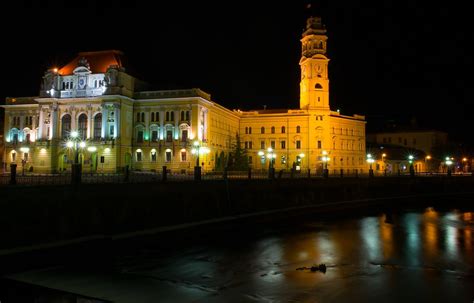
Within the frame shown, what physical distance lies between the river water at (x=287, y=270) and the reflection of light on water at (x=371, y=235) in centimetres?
11

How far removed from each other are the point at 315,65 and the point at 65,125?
2035 inches

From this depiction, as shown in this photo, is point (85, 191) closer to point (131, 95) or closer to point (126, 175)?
point (126, 175)

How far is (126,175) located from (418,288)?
19.1 metres

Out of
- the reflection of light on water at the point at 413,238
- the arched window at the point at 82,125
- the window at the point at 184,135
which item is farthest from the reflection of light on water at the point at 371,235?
the arched window at the point at 82,125

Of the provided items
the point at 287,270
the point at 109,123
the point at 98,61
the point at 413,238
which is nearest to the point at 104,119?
the point at 109,123

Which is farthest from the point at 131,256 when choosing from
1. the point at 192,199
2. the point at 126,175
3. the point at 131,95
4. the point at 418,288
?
the point at 131,95

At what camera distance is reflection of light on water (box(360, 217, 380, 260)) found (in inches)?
1064

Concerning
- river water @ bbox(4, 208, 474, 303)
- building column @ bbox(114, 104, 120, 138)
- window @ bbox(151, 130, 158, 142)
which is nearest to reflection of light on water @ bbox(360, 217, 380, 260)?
river water @ bbox(4, 208, 474, 303)

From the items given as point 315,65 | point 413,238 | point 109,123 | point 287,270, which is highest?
point 315,65

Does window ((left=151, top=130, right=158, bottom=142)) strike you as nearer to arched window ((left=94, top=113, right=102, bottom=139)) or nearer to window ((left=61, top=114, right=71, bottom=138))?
arched window ((left=94, top=113, right=102, bottom=139))

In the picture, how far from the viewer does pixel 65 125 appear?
275 ft

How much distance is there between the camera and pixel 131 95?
84500 millimetres

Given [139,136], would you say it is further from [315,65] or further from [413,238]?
[413,238]

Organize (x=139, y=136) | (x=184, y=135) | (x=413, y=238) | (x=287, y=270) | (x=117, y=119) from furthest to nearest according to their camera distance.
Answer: (x=139, y=136)
(x=184, y=135)
(x=117, y=119)
(x=413, y=238)
(x=287, y=270)
